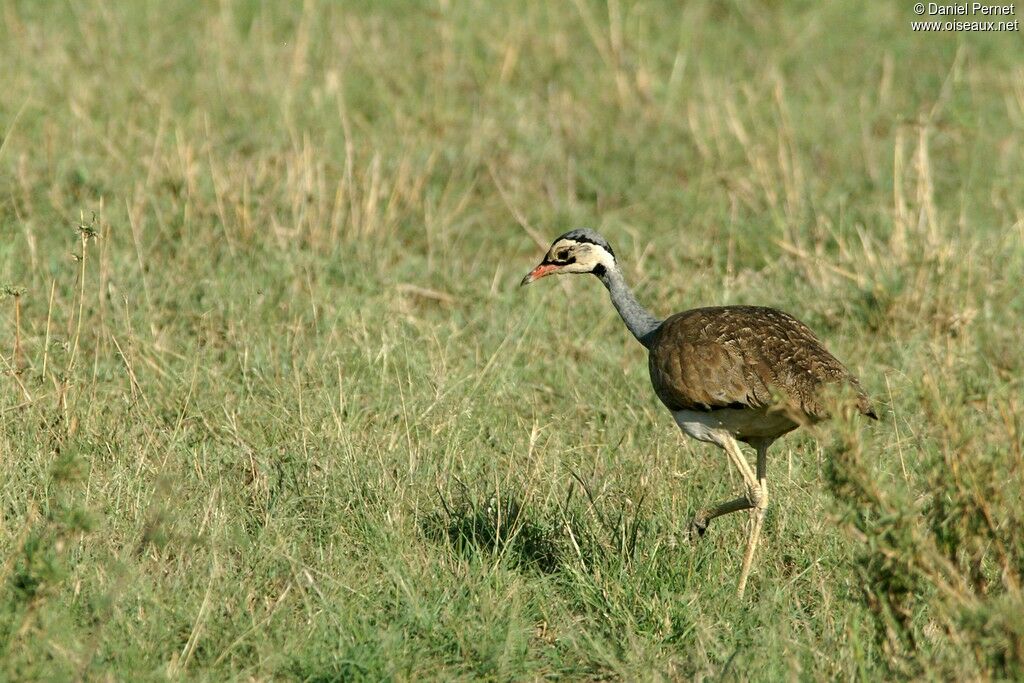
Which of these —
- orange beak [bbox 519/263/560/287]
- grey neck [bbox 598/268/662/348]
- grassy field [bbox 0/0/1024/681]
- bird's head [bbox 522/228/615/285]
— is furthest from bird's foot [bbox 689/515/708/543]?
orange beak [bbox 519/263/560/287]

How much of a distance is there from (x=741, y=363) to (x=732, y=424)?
0.84 feet

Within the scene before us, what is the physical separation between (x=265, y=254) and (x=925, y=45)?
6.32 m

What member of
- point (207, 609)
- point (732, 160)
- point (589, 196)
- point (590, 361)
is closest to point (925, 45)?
point (732, 160)

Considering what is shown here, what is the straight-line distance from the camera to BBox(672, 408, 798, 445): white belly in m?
5.39

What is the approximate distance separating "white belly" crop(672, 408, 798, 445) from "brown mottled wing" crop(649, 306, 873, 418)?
0.05 meters

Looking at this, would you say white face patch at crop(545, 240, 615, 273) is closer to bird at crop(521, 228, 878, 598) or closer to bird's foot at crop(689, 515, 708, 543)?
bird at crop(521, 228, 878, 598)

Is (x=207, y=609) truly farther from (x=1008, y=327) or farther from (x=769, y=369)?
(x=1008, y=327)

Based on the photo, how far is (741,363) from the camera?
17.7 feet

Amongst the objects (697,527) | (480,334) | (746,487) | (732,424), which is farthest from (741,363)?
(480,334)

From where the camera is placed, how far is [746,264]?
8.50 m

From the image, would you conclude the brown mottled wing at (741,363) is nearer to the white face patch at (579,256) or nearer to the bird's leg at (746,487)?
the bird's leg at (746,487)

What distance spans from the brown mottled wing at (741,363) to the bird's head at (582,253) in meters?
0.57

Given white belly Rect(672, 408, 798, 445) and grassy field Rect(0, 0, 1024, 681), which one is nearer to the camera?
grassy field Rect(0, 0, 1024, 681)

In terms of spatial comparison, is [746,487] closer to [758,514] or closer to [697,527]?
[758,514]
